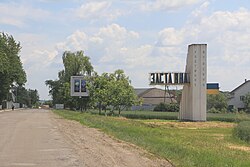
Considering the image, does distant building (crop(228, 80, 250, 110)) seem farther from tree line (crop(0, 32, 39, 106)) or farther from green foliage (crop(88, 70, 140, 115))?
tree line (crop(0, 32, 39, 106))

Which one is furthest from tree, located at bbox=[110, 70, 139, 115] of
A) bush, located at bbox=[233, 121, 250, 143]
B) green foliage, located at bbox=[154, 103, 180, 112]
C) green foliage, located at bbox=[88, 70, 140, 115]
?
bush, located at bbox=[233, 121, 250, 143]

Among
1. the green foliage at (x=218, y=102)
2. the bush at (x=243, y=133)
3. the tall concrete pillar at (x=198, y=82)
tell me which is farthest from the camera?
the green foliage at (x=218, y=102)

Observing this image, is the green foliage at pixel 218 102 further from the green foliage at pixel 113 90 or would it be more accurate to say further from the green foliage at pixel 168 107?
the green foliage at pixel 113 90

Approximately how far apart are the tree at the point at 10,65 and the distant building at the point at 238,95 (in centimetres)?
5517

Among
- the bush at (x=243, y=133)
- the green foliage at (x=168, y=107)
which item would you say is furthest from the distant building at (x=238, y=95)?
the bush at (x=243, y=133)

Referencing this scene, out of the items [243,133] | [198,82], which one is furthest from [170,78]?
[243,133]

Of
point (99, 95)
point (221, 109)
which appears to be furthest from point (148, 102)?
point (99, 95)

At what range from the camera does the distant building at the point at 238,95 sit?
409ft

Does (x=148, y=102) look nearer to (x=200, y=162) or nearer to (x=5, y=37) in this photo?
(x=5, y=37)

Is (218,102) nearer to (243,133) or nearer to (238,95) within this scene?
(238,95)

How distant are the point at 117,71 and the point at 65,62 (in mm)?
23174

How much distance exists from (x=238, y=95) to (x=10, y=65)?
Answer: 60876mm

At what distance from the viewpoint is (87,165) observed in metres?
14.4

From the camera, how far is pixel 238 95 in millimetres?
128250
